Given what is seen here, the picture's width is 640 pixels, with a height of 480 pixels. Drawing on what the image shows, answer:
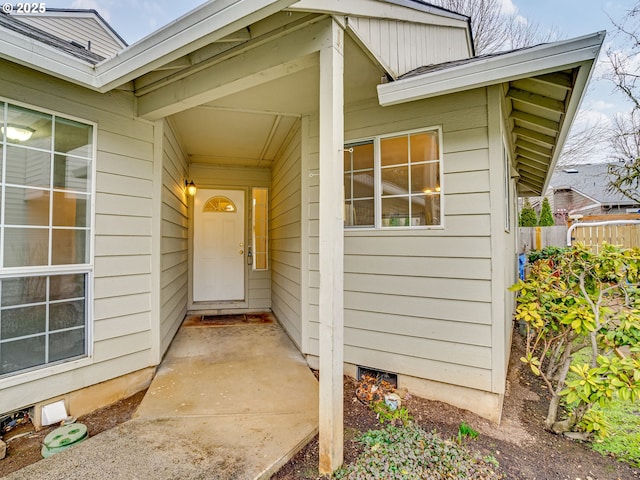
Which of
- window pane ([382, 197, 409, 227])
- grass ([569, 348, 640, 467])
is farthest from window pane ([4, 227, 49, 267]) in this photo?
grass ([569, 348, 640, 467])

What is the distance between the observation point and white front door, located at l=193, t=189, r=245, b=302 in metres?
5.25

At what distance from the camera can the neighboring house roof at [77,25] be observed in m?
6.56

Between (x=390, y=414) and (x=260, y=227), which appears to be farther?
(x=260, y=227)

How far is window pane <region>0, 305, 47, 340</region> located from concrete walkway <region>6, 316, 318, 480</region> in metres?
0.93

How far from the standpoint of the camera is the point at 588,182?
1474 cm

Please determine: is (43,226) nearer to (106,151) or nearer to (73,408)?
(106,151)

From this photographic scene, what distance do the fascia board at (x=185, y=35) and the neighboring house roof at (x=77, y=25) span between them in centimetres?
592

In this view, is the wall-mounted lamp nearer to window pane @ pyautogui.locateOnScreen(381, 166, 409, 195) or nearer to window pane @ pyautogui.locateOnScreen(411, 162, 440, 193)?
window pane @ pyautogui.locateOnScreen(381, 166, 409, 195)

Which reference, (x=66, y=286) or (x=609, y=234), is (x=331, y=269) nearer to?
(x=66, y=286)

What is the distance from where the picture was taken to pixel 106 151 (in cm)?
264

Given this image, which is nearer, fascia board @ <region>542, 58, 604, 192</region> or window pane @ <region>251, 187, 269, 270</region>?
fascia board @ <region>542, 58, 604, 192</region>

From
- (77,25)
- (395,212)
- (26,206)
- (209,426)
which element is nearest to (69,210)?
(26,206)

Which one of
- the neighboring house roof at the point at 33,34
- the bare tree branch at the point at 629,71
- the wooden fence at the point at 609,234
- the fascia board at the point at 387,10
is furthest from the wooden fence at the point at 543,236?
the neighboring house roof at the point at 33,34

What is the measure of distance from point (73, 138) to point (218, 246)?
303 cm
